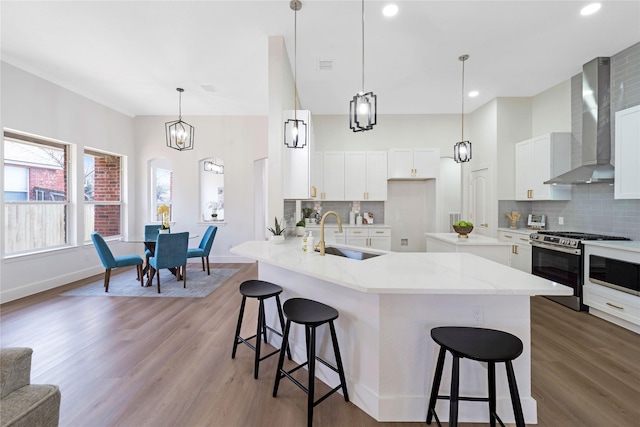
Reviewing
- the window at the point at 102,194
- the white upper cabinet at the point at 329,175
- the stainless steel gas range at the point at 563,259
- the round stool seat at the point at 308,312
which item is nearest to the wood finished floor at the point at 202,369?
the stainless steel gas range at the point at 563,259

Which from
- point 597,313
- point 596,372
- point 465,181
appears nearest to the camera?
point 596,372

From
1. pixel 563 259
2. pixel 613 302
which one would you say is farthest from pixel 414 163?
pixel 613 302

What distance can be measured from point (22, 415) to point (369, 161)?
17.7 ft

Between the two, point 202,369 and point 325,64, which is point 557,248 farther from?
point 202,369

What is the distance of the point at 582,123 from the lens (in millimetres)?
3953

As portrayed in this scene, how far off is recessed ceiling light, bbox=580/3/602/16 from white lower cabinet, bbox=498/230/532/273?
283 centimetres

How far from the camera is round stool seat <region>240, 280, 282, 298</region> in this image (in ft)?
7.12

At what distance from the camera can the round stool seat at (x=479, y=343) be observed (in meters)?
1.27

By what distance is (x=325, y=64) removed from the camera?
381 cm

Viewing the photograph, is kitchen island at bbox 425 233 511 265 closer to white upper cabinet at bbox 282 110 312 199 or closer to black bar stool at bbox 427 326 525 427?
white upper cabinet at bbox 282 110 312 199

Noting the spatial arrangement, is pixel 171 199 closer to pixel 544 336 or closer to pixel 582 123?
pixel 544 336

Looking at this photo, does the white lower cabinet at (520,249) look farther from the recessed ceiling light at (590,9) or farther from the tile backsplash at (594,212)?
the recessed ceiling light at (590,9)

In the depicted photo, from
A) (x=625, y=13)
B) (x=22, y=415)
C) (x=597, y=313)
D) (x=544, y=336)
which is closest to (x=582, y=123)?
(x=625, y=13)

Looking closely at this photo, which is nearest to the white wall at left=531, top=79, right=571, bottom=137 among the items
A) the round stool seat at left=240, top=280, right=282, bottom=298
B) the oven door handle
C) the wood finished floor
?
the oven door handle
